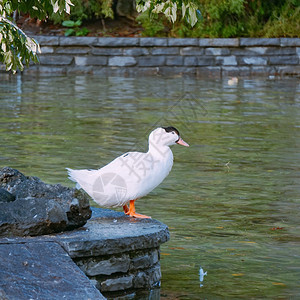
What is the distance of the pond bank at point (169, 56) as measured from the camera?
64.5 ft

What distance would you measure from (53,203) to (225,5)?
16312mm

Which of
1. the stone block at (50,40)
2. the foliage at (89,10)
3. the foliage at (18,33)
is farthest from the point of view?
the foliage at (89,10)

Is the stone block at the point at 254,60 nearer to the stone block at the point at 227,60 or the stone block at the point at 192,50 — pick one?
the stone block at the point at 227,60

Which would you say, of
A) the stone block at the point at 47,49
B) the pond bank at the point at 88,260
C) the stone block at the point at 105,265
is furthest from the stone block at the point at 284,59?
the stone block at the point at 105,265

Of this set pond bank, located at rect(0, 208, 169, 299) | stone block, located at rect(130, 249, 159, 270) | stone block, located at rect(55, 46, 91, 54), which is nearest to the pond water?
stone block, located at rect(130, 249, 159, 270)

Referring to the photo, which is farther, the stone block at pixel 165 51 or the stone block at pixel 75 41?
the stone block at pixel 165 51

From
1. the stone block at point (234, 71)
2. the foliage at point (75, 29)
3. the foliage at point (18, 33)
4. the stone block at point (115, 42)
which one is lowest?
the stone block at point (234, 71)

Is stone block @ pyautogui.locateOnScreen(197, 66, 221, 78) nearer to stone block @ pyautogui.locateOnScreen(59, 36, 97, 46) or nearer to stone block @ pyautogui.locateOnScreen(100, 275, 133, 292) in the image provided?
stone block @ pyautogui.locateOnScreen(59, 36, 97, 46)

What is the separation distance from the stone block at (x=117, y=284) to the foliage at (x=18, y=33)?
5.66 feet

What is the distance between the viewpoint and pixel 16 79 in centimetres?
1844

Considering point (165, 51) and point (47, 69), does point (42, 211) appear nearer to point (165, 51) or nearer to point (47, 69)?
point (165, 51)

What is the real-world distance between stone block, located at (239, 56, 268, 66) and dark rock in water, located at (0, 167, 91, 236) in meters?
→ 15.8

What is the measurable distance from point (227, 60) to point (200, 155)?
10954mm

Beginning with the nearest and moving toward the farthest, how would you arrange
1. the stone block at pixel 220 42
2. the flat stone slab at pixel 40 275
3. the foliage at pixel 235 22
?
the flat stone slab at pixel 40 275 → the stone block at pixel 220 42 → the foliage at pixel 235 22
